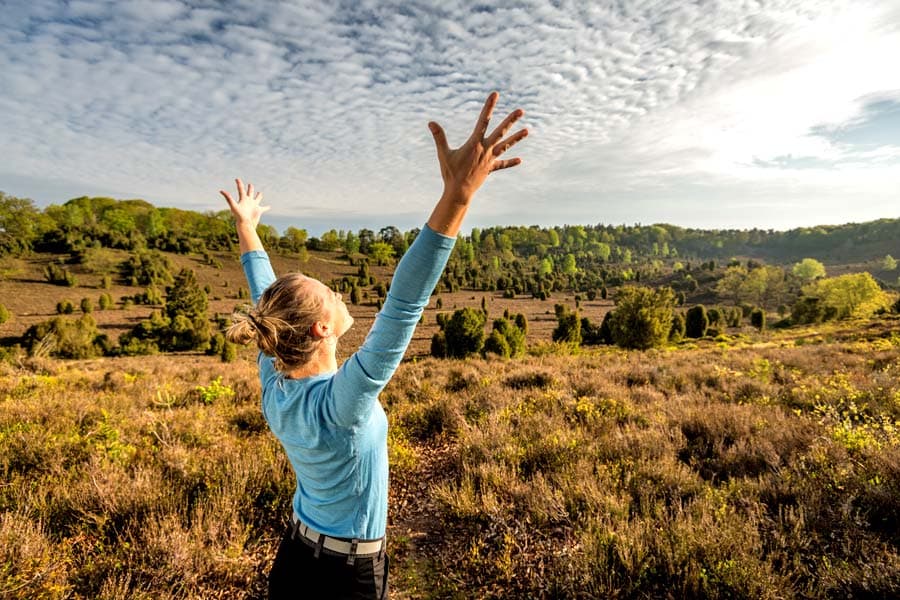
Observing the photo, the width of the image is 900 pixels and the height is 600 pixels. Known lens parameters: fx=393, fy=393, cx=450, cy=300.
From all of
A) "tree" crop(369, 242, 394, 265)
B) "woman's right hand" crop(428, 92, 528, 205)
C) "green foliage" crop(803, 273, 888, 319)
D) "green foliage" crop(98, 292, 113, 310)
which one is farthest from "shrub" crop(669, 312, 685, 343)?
"tree" crop(369, 242, 394, 265)

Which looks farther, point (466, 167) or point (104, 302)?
point (104, 302)

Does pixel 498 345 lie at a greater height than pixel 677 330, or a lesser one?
greater

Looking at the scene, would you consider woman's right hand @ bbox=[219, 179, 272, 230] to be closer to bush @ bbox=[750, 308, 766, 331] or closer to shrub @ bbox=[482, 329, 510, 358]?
shrub @ bbox=[482, 329, 510, 358]

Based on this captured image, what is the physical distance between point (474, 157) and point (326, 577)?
5.73ft

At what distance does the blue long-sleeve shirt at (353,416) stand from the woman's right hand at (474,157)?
0.15 m

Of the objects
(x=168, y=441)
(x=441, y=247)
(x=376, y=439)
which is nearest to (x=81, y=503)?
(x=168, y=441)

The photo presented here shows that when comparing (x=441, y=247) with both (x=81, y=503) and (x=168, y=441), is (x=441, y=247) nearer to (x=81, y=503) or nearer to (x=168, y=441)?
(x=81, y=503)

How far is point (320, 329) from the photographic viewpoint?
5.03ft

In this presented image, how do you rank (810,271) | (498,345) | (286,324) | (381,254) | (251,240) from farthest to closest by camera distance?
(381,254) → (810,271) → (498,345) → (251,240) → (286,324)

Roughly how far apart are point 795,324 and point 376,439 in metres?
69.9

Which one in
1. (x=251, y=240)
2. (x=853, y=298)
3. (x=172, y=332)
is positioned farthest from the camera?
(x=853, y=298)

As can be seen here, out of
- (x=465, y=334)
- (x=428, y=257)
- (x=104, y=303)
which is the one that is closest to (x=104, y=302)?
(x=104, y=303)

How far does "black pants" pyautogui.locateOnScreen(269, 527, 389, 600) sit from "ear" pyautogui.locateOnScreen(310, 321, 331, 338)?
892 mm

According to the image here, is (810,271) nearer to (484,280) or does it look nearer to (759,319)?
(759,319)
